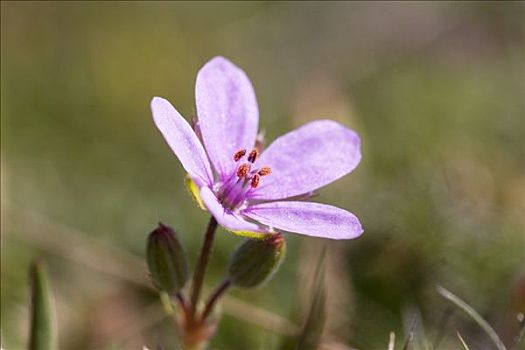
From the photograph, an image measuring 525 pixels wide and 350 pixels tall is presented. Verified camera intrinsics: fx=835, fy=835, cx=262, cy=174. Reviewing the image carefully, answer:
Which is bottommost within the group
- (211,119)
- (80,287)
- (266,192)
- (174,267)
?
(80,287)

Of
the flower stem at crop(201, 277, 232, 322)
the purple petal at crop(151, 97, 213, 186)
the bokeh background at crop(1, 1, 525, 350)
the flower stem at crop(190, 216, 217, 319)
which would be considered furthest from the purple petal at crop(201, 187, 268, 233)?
the bokeh background at crop(1, 1, 525, 350)

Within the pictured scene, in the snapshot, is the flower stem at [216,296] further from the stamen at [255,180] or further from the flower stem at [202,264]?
the stamen at [255,180]

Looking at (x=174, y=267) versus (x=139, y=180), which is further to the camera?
(x=139, y=180)

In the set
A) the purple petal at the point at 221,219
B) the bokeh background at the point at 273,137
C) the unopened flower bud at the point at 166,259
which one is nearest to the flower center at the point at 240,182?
the unopened flower bud at the point at 166,259

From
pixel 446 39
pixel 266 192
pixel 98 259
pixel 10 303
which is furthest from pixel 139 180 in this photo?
pixel 446 39

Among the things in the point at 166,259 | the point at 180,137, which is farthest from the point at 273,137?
the point at 180,137

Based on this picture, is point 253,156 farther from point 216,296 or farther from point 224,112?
point 216,296

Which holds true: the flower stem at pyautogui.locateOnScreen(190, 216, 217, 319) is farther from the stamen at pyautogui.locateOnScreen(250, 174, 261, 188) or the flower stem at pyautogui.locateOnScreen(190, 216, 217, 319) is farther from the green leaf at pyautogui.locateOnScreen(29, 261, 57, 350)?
the green leaf at pyautogui.locateOnScreen(29, 261, 57, 350)

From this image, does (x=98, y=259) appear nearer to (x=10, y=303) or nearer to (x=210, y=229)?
(x=10, y=303)
